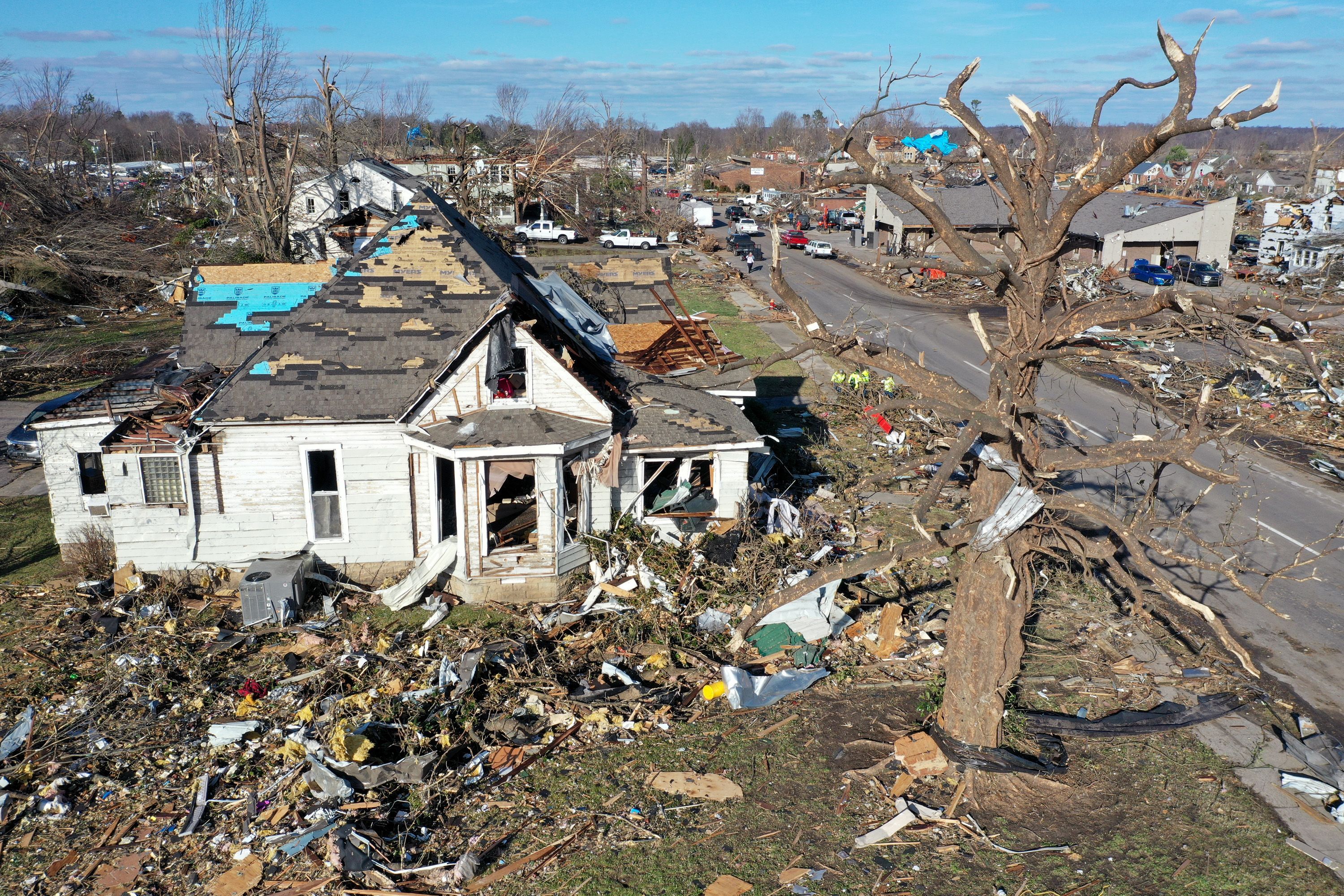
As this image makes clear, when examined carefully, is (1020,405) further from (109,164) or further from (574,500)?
(109,164)

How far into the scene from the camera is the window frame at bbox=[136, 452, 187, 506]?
13898 millimetres

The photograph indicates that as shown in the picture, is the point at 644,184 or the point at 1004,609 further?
the point at 644,184

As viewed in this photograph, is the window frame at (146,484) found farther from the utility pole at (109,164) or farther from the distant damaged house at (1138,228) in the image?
the utility pole at (109,164)

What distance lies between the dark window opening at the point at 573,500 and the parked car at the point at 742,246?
39.7 m

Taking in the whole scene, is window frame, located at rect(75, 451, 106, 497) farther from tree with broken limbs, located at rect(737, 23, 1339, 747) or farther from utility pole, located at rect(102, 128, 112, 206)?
utility pole, located at rect(102, 128, 112, 206)

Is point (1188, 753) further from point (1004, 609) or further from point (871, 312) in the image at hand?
point (871, 312)

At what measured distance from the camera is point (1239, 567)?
302 inches

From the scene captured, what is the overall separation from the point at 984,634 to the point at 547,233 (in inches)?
1980

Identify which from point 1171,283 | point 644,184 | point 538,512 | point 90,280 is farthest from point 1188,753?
point 644,184

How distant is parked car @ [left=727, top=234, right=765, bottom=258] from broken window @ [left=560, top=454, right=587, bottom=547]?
39704mm

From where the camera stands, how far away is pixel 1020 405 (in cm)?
807

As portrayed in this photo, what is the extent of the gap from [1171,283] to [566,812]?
37.1 metres

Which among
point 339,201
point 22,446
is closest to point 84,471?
point 22,446

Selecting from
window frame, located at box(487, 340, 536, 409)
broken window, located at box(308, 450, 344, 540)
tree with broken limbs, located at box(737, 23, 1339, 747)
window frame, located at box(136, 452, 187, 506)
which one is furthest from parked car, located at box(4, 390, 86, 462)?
tree with broken limbs, located at box(737, 23, 1339, 747)
